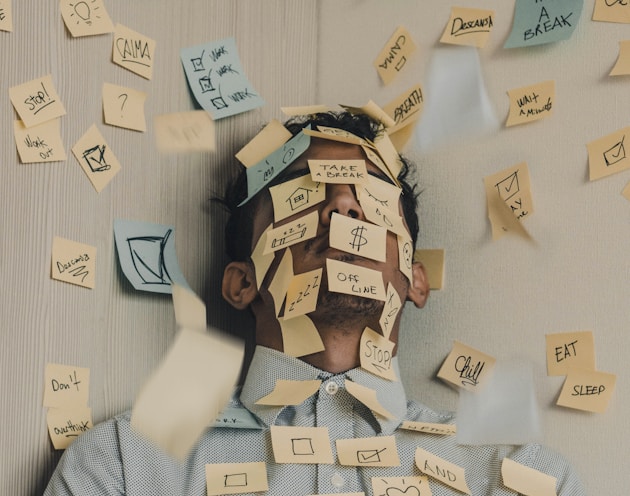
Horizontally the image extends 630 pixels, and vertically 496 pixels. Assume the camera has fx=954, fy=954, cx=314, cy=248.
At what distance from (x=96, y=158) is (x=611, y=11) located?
89cm

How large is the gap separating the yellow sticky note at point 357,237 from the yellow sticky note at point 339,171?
69 millimetres

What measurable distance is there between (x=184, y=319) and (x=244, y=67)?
506 millimetres

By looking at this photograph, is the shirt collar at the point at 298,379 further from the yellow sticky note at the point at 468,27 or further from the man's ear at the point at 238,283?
the yellow sticky note at the point at 468,27

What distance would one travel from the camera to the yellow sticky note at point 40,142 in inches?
57.3

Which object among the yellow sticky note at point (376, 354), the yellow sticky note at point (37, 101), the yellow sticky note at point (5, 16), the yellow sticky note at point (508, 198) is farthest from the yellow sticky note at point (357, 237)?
the yellow sticky note at point (5, 16)

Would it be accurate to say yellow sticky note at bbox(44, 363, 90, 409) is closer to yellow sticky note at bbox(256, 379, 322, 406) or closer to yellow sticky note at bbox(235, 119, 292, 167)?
yellow sticky note at bbox(256, 379, 322, 406)

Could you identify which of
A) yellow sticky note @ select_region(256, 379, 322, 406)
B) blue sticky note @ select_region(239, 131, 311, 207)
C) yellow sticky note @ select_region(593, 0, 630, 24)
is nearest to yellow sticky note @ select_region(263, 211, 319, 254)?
blue sticky note @ select_region(239, 131, 311, 207)

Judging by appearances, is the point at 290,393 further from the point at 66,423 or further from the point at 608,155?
the point at 608,155

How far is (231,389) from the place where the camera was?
1.58m

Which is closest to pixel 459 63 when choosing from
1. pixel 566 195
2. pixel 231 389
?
pixel 566 195

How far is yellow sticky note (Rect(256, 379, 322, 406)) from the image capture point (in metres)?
1.49

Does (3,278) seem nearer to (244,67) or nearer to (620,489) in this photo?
(244,67)

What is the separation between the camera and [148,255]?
1612 mm

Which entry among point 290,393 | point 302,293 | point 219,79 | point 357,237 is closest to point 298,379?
point 290,393
